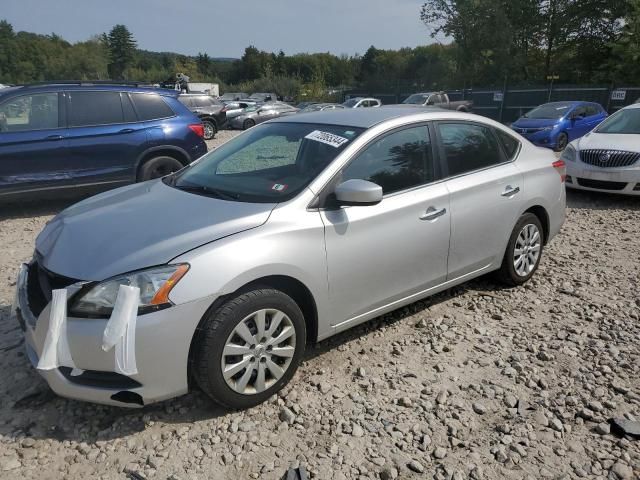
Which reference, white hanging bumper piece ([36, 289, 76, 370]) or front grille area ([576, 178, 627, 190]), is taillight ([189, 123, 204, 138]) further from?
front grille area ([576, 178, 627, 190])

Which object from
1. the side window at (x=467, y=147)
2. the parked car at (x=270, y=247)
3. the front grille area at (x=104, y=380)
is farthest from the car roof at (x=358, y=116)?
the front grille area at (x=104, y=380)

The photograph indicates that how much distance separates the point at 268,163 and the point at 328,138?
502 mm

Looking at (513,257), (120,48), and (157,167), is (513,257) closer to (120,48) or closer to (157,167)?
(157,167)

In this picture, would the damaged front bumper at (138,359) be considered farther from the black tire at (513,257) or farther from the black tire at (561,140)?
the black tire at (561,140)

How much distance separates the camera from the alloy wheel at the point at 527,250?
14.1 feet

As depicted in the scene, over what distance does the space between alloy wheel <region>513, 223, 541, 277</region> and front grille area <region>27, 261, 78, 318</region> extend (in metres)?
3.48

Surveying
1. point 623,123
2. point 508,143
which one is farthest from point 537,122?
point 508,143

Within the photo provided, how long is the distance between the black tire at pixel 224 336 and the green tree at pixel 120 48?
111001 mm

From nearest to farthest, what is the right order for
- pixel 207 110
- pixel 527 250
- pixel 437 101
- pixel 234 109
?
pixel 527 250 → pixel 207 110 → pixel 234 109 → pixel 437 101

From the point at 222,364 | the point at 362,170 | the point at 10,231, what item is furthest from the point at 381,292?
the point at 10,231

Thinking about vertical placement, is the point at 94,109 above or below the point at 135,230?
above

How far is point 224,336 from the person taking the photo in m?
2.53

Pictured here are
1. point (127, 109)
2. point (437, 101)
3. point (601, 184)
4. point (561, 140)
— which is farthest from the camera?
point (437, 101)

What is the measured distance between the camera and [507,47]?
3725 cm
